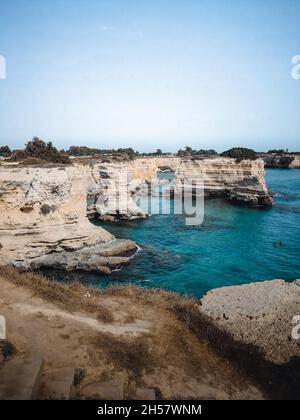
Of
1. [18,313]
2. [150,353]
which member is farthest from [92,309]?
[150,353]

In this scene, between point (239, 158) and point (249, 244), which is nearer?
point (249, 244)

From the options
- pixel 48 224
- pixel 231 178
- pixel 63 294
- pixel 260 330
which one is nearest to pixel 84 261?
pixel 48 224

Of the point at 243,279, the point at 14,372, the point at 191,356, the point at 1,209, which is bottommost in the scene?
the point at 243,279

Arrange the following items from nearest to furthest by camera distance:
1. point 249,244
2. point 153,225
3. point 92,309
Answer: point 92,309 → point 249,244 → point 153,225

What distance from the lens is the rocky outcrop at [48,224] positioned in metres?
22.7

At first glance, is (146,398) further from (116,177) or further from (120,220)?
(116,177)

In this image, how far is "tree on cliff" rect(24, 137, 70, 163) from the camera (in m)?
32.1

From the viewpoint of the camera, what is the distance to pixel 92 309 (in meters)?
11.8

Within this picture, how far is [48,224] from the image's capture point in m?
24.4

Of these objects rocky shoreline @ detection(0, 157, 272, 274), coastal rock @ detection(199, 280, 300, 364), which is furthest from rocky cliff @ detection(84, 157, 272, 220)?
coastal rock @ detection(199, 280, 300, 364)

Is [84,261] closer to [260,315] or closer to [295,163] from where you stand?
[260,315]

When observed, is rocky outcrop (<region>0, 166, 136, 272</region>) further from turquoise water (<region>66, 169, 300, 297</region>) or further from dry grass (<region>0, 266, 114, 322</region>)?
dry grass (<region>0, 266, 114, 322</region>)

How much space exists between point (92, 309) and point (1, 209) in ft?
47.3

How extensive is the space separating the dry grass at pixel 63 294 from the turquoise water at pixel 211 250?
6617 mm
